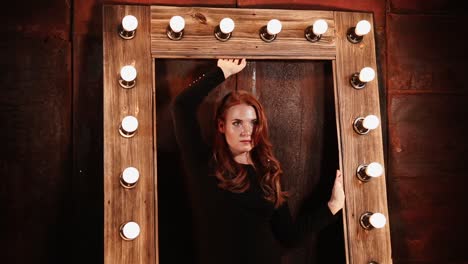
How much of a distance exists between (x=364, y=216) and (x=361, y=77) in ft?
1.49

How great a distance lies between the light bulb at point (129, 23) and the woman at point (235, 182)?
25 centimetres

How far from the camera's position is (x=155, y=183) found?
4.55 ft

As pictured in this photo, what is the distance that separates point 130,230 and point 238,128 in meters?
0.44

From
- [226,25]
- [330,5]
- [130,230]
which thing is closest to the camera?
[130,230]

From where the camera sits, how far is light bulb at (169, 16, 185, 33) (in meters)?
1.40

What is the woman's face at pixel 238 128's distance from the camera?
1407 millimetres

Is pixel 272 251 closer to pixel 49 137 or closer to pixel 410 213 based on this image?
pixel 410 213

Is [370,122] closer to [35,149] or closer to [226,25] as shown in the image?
[226,25]

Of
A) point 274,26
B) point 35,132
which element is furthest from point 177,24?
point 35,132

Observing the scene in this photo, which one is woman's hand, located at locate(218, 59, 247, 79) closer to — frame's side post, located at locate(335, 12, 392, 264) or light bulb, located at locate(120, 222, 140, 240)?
frame's side post, located at locate(335, 12, 392, 264)

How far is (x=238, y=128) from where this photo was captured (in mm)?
1406

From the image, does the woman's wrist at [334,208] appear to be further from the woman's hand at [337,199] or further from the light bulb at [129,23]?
the light bulb at [129,23]

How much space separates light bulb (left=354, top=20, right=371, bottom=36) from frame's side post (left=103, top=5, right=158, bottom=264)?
2.25ft

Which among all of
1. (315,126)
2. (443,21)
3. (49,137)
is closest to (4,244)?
(49,137)
